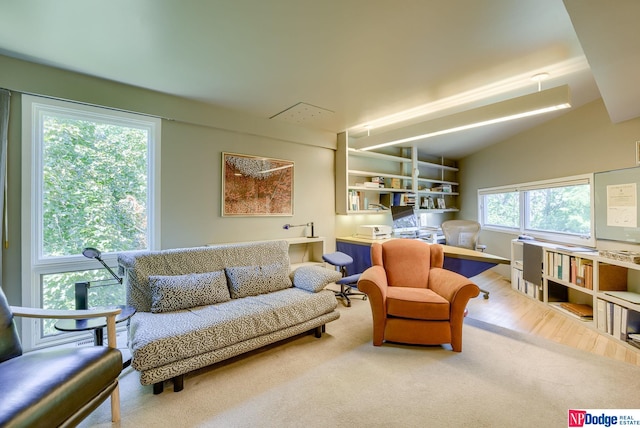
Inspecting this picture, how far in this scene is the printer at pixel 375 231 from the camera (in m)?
4.13

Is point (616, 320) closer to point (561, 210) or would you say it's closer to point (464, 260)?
point (464, 260)

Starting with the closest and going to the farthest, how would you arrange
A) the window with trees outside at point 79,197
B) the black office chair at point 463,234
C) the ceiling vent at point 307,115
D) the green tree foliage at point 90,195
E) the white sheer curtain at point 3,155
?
the white sheer curtain at point 3,155, the window with trees outside at point 79,197, the green tree foliage at point 90,195, the ceiling vent at point 307,115, the black office chair at point 463,234

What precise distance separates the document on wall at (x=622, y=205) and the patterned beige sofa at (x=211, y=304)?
3.16 metres

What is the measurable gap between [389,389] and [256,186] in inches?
105

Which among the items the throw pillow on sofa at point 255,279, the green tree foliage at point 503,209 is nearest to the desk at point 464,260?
the throw pillow on sofa at point 255,279

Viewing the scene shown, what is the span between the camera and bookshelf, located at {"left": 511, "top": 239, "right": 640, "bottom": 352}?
7.89ft

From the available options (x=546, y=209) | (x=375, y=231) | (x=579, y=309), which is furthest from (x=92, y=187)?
(x=546, y=209)

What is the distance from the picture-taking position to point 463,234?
4.13m

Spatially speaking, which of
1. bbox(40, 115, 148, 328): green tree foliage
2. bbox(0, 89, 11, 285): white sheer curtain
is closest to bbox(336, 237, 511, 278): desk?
bbox(40, 115, 148, 328): green tree foliage

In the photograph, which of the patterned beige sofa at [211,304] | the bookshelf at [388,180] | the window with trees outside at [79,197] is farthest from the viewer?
the bookshelf at [388,180]

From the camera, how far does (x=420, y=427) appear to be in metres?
1.45

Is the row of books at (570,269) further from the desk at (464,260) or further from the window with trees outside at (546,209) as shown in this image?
the desk at (464,260)

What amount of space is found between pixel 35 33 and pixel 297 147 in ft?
8.79

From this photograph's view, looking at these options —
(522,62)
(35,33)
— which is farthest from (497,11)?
(35,33)
